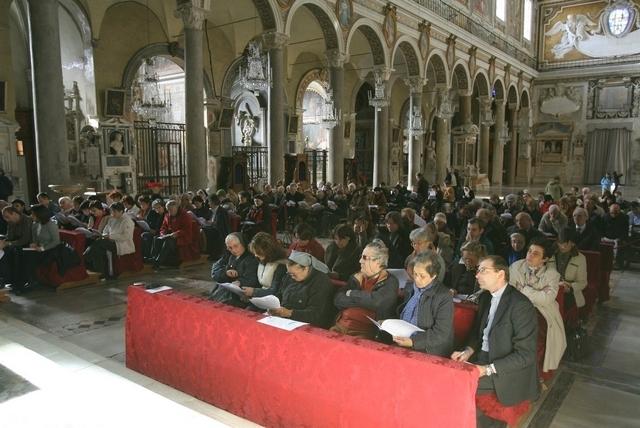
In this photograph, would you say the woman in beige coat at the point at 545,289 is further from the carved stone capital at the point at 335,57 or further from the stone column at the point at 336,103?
the carved stone capital at the point at 335,57

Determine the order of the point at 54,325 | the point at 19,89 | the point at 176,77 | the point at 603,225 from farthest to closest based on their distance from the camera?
the point at 176,77 < the point at 19,89 < the point at 603,225 < the point at 54,325

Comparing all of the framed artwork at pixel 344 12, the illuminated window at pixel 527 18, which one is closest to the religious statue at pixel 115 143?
the framed artwork at pixel 344 12

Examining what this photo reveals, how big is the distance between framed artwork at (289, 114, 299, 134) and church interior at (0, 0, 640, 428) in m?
0.08

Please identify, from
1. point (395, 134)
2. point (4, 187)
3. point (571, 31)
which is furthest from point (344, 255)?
point (571, 31)

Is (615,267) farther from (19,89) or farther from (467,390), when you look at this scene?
(19,89)

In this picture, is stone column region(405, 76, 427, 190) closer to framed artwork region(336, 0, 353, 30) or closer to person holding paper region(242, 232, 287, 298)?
framed artwork region(336, 0, 353, 30)

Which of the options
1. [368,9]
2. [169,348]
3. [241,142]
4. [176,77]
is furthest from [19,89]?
[169,348]

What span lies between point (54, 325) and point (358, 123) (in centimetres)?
2260

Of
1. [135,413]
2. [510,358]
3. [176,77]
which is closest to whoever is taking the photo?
[510,358]

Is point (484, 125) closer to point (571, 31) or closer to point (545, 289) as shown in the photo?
point (571, 31)

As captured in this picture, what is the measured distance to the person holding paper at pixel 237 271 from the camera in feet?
14.6

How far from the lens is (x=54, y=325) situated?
5.39 meters

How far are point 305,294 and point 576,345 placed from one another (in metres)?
2.74

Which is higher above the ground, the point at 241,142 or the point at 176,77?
the point at 176,77
